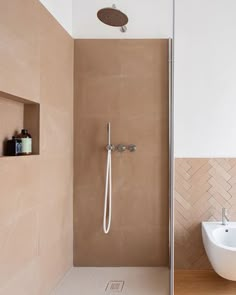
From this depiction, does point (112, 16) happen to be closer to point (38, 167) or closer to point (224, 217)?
point (38, 167)

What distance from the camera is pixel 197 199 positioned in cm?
260

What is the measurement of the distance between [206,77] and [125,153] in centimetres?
102

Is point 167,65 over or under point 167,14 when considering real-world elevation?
under

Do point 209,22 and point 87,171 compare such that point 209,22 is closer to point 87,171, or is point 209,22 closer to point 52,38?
point 52,38

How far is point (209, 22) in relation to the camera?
2.60m

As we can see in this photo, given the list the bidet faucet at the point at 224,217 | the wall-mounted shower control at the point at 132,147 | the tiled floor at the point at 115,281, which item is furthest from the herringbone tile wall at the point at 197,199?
the wall-mounted shower control at the point at 132,147

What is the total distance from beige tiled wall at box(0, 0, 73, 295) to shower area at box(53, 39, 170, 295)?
0.52 ft

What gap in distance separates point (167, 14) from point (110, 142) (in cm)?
128

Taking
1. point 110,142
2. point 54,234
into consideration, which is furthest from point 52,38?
point 54,234

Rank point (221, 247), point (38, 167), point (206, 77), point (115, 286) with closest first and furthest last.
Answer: point (38, 167), point (221, 247), point (115, 286), point (206, 77)

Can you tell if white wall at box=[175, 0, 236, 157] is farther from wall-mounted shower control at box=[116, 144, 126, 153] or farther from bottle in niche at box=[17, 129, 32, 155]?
bottle in niche at box=[17, 129, 32, 155]

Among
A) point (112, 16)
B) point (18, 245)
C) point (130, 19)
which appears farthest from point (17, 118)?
point (130, 19)

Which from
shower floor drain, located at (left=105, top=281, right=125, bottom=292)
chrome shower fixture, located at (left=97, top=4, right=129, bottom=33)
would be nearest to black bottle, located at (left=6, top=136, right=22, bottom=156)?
chrome shower fixture, located at (left=97, top=4, right=129, bottom=33)

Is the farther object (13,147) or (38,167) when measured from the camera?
(38,167)
